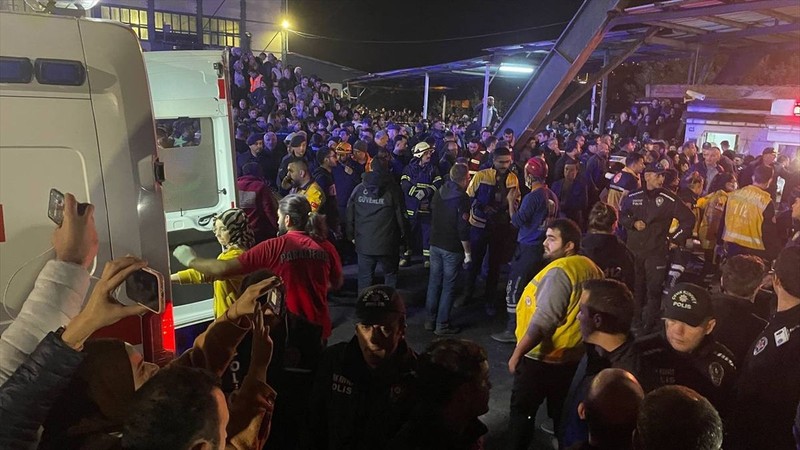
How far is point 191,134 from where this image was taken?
6.08 metres

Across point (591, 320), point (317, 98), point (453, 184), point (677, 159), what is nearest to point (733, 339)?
point (591, 320)

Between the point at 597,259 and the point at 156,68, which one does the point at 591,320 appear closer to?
the point at 597,259

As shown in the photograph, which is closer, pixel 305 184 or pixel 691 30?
pixel 305 184

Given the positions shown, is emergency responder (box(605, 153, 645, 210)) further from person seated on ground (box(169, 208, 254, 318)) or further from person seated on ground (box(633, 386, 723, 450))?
person seated on ground (box(633, 386, 723, 450))

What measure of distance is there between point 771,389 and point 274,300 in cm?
250

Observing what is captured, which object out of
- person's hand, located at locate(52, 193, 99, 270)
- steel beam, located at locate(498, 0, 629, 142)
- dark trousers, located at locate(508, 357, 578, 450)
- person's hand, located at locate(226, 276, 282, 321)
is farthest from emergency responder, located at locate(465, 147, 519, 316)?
person's hand, located at locate(52, 193, 99, 270)

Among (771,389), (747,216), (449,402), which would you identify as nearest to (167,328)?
(449,402)

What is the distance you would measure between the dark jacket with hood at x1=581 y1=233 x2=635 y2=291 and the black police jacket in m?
1.81

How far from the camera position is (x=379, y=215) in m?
6.48

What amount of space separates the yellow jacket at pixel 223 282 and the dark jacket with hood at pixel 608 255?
263 cm

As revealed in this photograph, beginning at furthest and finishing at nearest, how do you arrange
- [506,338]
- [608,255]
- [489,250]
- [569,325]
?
[489,250] → [506,338] → [608,255] → [569,325]

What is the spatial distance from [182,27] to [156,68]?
2561 cm

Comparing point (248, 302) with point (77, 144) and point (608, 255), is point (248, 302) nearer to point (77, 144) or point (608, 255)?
point (77, 144)

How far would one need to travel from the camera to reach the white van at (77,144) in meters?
2.34
